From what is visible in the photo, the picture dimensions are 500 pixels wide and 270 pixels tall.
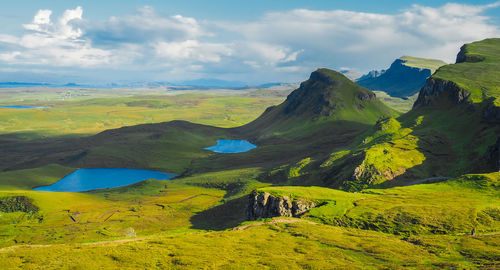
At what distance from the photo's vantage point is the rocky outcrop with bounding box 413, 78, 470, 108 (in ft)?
522

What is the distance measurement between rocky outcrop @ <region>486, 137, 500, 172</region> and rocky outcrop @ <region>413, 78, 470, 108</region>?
56878mm

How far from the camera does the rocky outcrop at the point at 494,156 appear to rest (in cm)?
9981

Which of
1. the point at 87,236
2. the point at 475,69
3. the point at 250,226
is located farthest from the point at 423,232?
the point at 475,69

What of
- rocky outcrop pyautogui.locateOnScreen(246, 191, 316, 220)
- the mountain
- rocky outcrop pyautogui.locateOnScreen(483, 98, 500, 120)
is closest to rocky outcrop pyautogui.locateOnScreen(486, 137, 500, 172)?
the mountain

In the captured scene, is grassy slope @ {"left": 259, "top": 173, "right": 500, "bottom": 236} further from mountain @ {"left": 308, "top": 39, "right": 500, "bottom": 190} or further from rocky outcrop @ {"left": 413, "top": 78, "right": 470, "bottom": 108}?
rocky outcrop @ {"left": 413, "top": 78, "right": 470, "bottom": 108}

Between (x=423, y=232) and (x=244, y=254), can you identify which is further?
(x=423, y=232)

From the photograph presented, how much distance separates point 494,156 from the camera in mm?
102812

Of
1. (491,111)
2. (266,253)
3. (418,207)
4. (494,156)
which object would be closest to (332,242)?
(266,253)

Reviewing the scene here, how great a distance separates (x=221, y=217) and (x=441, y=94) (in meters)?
133

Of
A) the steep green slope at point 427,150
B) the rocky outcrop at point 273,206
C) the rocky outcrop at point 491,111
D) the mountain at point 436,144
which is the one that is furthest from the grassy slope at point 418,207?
the rocky outcrop at point 491,111

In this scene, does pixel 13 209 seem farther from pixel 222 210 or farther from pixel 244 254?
pixel 244 254

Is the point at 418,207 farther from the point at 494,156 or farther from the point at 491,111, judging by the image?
the point at 491,111

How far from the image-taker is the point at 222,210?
409 ft

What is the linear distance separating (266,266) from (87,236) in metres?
80.6
